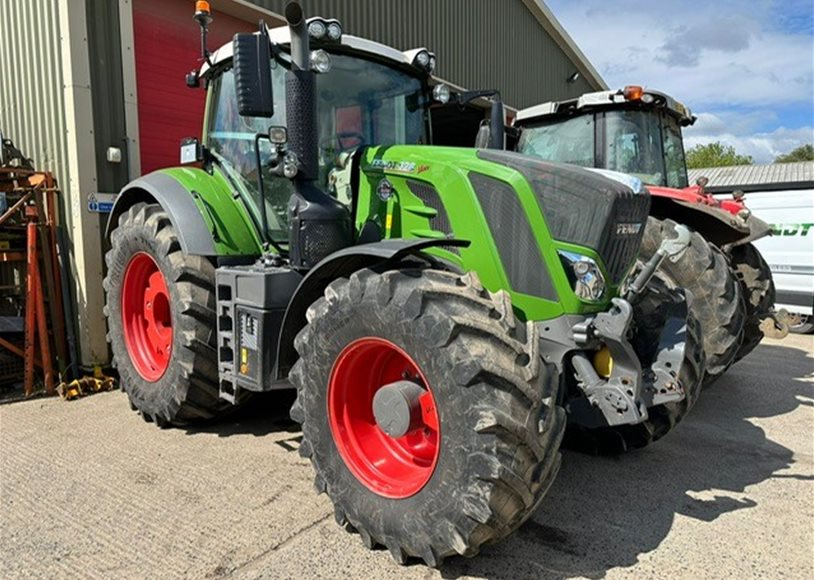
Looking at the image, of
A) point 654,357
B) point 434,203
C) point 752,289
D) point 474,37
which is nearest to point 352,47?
point 434,203

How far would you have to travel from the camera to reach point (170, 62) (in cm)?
598

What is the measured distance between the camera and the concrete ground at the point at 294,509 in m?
2.60

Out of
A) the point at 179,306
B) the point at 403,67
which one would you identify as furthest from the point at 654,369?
the point at 179,306

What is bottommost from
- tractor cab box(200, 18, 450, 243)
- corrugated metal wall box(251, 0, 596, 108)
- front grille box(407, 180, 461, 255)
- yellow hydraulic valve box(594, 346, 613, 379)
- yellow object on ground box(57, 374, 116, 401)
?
yellow object on ground box(57, 374, 116, 401)

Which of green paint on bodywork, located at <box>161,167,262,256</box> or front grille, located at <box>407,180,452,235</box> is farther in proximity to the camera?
green paint on bodywork, located at <box>161,167,262,256</box>

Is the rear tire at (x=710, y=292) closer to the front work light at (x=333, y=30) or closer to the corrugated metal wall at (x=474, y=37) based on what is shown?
the front work light at (x=333, y=30)

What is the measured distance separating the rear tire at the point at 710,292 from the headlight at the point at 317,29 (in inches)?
107

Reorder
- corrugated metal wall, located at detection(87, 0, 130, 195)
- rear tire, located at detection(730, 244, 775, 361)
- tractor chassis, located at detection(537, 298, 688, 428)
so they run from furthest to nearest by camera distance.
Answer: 1. rear tire, located at detection(730, 244, 775, 361)
2. corrugated metal wall, located at detection(87, 0, 130, 195)
3. tractor chassis, located at detection(537, 298, 688, 428)

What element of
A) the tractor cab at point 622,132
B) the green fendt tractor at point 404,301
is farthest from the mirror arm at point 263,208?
the tractor cab at point 622,132

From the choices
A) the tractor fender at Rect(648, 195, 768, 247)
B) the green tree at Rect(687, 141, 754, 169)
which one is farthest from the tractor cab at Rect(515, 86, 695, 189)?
the green tree at Rect(687, 141, 754, 169)

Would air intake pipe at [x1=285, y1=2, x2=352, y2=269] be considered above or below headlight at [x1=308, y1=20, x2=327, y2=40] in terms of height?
below

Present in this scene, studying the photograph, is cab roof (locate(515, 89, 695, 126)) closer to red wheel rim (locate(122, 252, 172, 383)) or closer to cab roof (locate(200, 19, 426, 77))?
cab roof (locate(200, 19, 426, 77))

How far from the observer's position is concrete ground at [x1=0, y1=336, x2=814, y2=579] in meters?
2.60

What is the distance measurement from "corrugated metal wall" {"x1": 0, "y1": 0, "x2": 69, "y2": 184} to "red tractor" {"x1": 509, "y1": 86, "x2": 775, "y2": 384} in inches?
175
